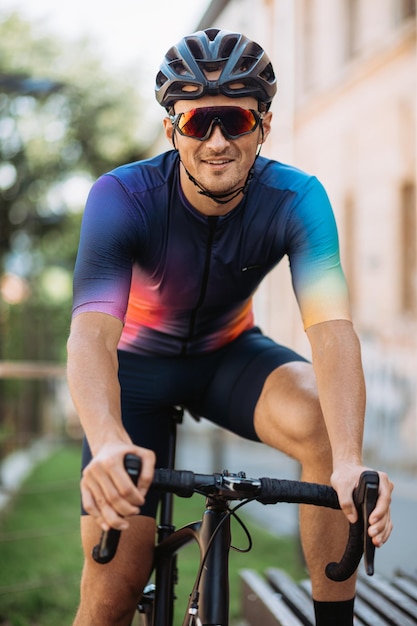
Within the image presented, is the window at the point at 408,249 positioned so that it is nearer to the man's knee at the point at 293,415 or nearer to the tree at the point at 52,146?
the man's knee at the point at 293,415

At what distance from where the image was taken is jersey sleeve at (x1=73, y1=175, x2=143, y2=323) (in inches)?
86.8

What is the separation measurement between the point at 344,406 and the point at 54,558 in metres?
4.55

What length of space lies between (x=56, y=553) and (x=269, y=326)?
18.2 feet

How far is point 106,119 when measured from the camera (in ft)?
72.6

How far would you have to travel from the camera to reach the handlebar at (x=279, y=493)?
1.81m

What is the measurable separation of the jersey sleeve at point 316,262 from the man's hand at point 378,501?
501 mm

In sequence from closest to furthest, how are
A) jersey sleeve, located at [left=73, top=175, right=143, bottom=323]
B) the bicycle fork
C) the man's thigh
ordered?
the bicycle fork, jersey sleeve, located at [left=73, top=175, right=143, bottom=323], the man's thigh

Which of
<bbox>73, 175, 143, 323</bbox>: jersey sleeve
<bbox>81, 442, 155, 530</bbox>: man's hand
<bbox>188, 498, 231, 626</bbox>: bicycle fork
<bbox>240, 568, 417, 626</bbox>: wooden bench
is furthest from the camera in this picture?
<bbox>240, 568, 417, 626</bbox>: wooden bench

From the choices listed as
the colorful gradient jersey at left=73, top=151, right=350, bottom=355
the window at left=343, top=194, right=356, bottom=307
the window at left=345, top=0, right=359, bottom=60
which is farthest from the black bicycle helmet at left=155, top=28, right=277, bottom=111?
the window at left=345, top=0, right=359, bottom=60

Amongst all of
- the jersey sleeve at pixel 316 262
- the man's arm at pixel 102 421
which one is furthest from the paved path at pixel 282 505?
the man's arm at pixel 102 421

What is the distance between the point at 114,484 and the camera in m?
1.72

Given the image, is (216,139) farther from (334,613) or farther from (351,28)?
(351,28)

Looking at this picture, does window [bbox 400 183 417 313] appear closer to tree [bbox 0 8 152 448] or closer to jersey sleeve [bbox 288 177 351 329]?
jersey sleeve [bbox 288 177 351 329]

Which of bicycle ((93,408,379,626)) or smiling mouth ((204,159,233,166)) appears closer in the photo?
bicycle ((93,408,379,626))
